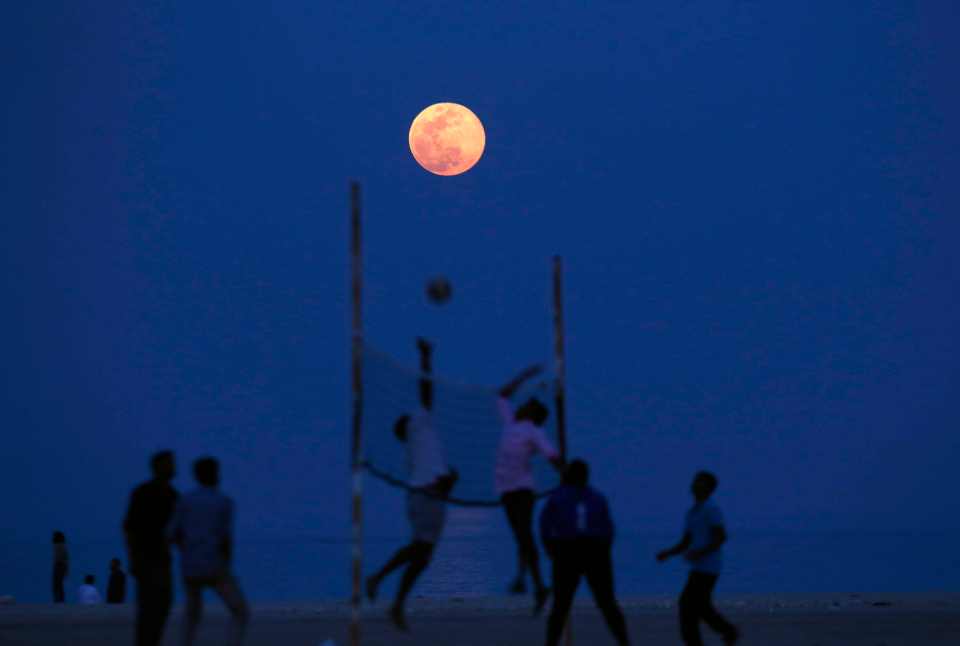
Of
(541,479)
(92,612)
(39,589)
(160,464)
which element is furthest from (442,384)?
(39,589)

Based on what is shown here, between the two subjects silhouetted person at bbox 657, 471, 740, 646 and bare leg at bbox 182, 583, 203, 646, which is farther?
silhouetted person at bbox 657, 471, 740, 646

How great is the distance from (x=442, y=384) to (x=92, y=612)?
747cm

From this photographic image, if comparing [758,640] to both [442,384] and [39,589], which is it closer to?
[442,384]

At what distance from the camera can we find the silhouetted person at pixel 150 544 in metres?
10.9

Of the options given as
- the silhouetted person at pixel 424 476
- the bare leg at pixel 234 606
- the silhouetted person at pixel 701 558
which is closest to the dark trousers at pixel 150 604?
the bare leg at pixel 234 606

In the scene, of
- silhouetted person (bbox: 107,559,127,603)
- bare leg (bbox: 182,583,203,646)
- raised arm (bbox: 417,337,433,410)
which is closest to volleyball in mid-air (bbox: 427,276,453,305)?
raised arm (bbox: 417,337,433,410)

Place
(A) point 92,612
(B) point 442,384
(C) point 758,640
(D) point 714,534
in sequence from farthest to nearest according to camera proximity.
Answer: (A) point 92,612, (C) point 758,640, (B) point 442,384, (D) point 714,534

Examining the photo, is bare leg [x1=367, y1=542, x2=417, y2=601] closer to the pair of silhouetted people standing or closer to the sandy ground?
the sandy ground

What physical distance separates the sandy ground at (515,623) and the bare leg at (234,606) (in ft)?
8.58

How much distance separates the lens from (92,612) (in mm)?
17062

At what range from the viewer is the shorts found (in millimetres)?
12773

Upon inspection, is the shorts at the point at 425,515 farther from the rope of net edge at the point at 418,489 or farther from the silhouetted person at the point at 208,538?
the silhouetted person at the point at 208,538

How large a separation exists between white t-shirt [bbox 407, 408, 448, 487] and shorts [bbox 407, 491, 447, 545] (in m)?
0.20

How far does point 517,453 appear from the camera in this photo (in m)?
12.7
